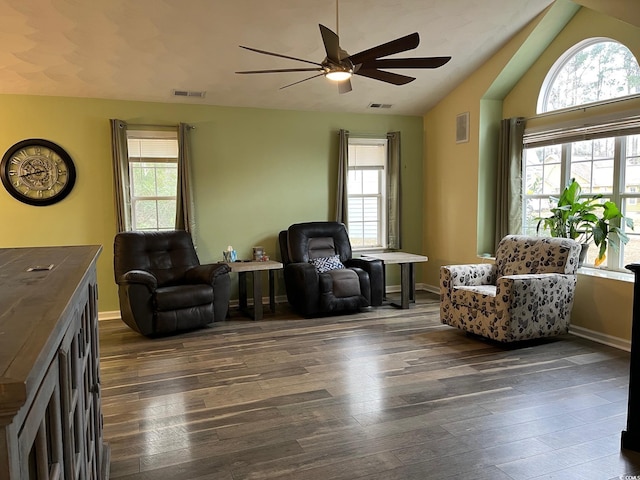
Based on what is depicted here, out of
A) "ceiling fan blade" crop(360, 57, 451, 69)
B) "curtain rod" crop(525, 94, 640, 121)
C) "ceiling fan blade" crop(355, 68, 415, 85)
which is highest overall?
"ceiling fan blade" crop(360, 57, 451, 69)

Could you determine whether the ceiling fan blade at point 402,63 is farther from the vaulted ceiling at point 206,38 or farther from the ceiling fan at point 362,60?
the vaulted ceiling at point 206,38

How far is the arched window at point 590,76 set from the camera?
4.49 meters

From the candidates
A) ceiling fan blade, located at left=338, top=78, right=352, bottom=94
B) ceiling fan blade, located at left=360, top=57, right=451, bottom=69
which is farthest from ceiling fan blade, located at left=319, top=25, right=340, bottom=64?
ceiling fan blade, located at left=338, top=78, right=352, bottom=94

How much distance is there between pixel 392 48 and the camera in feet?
10.5

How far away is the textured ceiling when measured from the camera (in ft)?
13.4

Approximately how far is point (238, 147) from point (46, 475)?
5382 mm

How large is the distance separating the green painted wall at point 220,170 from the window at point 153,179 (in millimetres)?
228

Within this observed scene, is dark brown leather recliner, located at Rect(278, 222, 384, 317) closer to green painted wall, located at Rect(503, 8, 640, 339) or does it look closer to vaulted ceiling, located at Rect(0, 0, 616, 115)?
vaulted ceiling, located at Rect(0, 0, 616, 115)

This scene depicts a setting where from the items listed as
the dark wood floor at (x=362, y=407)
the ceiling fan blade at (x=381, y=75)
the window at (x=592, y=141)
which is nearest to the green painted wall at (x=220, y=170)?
the dark wood floor at (x=362, y=407)

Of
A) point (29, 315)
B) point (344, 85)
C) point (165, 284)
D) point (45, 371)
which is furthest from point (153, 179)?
point (45, 371)

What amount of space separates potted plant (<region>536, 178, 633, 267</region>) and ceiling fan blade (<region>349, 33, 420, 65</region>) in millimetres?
2549

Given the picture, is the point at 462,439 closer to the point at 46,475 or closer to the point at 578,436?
the point at 578,436

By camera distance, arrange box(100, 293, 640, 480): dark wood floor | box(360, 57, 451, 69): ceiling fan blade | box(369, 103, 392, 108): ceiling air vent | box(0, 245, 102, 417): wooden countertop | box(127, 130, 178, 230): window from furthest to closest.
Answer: box(369, 103, 392, 108): ceiling air vent < box(127, 130, 178, 230): window < box(360, 57, 451, 69): ceiling fan blade < box(100, 293, 640, 480): dark wood floor < box(0, 245, 102, 417): wooden countertop

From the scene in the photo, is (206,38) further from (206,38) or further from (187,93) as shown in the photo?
(187,93)
